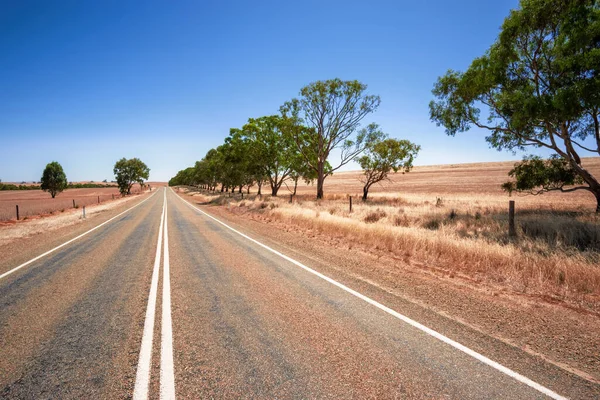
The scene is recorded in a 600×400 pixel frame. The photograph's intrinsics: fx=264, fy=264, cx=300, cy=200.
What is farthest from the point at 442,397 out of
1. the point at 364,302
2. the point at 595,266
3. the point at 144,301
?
the point at 595,266

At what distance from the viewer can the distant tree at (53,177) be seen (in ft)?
205

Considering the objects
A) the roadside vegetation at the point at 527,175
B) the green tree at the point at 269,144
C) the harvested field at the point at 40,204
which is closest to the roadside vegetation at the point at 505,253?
the roadside vegetation at the point at 527,175

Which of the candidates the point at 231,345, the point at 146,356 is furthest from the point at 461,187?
the point at 146,356

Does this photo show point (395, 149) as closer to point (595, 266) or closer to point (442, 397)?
point (595, 266)

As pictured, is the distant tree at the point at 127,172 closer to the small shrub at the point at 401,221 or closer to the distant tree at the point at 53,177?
the distant tree at the point at 53,177

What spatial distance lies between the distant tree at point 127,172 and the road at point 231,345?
252 ft

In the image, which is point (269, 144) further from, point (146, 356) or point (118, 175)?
point (118, 175)

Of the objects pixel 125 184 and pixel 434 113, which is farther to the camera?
pixel 125 184

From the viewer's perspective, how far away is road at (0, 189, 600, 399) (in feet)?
9.04

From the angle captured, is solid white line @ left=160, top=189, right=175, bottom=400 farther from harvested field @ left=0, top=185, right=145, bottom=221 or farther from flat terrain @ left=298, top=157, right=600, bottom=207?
flat terrain @ left=298, top=157, right=600, bottom=207

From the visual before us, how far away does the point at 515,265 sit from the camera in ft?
22.2

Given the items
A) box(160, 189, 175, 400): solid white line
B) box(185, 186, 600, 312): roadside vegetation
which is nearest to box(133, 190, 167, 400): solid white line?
box(160, 189, 175, 400): solid white line

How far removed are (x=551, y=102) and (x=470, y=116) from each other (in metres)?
6.49

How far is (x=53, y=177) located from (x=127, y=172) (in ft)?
49.4
